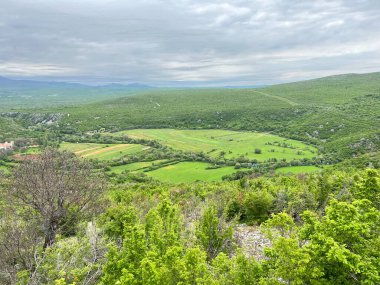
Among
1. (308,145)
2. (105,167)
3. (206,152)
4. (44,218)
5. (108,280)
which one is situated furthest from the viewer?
(308,145)

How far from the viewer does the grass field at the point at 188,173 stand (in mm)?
84625

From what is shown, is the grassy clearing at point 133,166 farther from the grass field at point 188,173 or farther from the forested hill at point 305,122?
the forested hill at point 305,122

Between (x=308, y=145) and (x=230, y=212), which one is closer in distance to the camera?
(x=230, y=212)

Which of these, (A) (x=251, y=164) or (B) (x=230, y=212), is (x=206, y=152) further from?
(B) (x=230, y=212)

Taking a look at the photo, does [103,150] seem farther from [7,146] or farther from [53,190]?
[53,190]

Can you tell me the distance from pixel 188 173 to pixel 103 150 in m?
45.1

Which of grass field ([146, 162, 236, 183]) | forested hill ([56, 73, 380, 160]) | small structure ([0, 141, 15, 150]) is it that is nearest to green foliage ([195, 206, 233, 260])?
grass field ([146, 162, 236, 183])

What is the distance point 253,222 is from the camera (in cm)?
3027

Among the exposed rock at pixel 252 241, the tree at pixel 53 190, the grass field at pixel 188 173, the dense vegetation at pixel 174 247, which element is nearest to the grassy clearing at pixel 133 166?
the grass field at pixel 188 173

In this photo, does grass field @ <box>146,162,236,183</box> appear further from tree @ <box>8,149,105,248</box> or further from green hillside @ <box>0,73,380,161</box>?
tree @ <box>8,149,105,248</box>

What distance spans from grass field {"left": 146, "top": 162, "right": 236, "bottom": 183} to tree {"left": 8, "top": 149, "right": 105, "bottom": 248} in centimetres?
5826

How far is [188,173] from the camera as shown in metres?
90.4

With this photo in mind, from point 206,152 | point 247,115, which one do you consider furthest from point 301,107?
point 206,152

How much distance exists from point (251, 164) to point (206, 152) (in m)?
22.7
